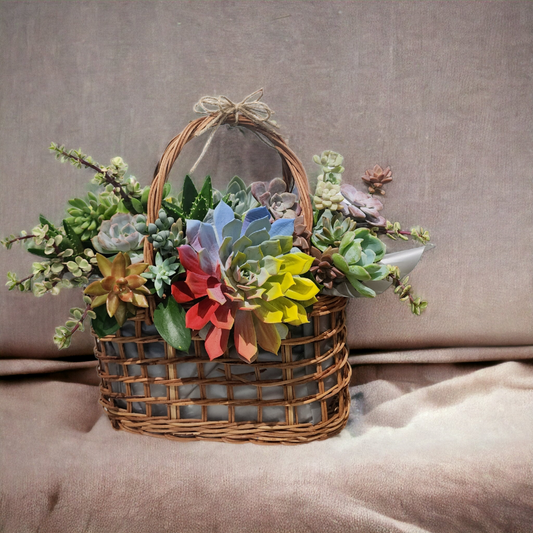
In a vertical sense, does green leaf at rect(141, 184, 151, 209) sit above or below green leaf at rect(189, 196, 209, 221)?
above

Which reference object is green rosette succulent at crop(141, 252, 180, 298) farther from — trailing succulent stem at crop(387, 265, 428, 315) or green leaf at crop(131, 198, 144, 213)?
trailing succulent stem at crop(387, 265, 428, 315)

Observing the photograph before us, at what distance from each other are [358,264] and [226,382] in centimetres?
22

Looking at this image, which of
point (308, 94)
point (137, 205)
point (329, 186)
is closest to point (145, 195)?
point (137, 205)

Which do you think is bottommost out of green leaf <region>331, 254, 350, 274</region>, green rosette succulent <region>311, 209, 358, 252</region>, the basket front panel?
the basket front panel

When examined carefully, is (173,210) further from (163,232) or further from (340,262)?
(340,262)

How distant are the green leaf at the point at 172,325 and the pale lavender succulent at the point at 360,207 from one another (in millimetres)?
255

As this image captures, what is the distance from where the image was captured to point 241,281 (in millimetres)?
549

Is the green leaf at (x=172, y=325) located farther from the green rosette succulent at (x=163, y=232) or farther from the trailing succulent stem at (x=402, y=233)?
the trailing succulent stem at (x=402, y=233)

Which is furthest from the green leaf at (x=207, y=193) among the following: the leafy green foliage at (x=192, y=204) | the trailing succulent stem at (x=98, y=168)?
the trailing succulent stem at (x=98, y=168)

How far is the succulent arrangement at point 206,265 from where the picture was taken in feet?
1.80

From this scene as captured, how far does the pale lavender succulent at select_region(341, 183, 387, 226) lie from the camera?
65 cm

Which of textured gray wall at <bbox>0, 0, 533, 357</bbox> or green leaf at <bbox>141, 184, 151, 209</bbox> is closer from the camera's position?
green leaf at <bbox>141, 184, 151, 209</bbox>

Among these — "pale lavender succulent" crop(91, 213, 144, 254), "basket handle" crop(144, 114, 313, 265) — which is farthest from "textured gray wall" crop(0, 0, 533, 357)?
"pale lavender succulent" crop(91, 213, 144, 254)

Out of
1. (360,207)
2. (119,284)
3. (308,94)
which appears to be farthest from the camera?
(308,94)
